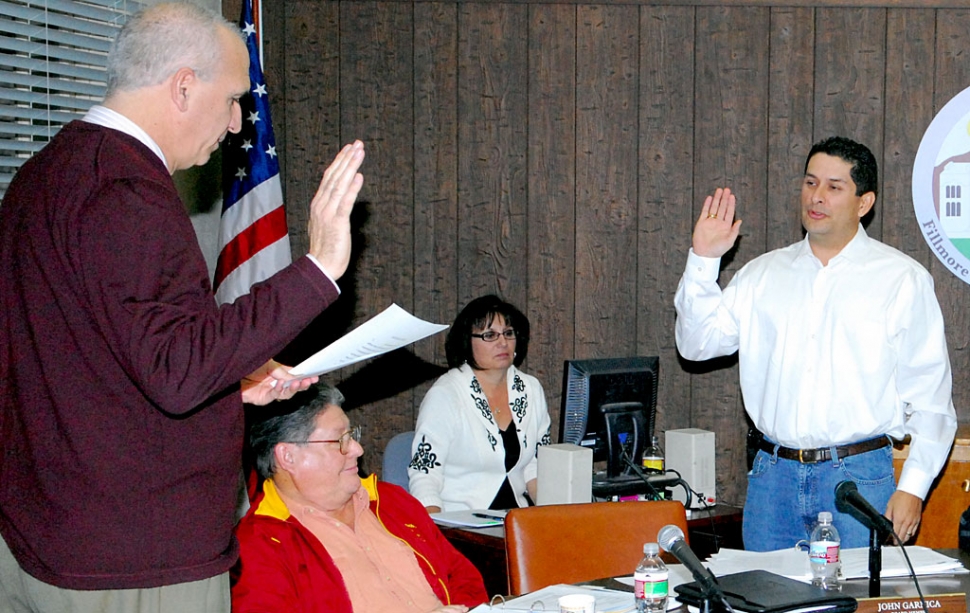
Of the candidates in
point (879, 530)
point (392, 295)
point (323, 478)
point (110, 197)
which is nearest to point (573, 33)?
point (392, 295)

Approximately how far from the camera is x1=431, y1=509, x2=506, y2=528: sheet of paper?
10.6ft

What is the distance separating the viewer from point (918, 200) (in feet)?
13.8

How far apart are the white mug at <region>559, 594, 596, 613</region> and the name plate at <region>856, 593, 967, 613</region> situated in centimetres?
56

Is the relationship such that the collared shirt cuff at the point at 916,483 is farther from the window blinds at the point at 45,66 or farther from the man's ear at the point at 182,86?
the window blinds at the point at 45,66

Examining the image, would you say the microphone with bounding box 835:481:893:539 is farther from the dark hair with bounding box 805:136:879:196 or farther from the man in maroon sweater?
the dark hair with bounding box 805:136:879:196

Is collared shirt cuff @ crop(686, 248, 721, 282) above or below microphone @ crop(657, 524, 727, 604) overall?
above

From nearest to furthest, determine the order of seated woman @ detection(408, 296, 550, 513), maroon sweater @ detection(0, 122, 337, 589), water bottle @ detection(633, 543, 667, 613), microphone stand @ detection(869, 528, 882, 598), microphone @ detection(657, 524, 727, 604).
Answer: maroon sweater @ detection(0, 122, 337, 589)
microphone @ detection(657, 524, 727, 604)
water bottle @ detection(633, 543, 667, 613)
microphone stand @ detection(869, 528, 882, 598)
seated woman @ detection(408, 296, 550, 513)

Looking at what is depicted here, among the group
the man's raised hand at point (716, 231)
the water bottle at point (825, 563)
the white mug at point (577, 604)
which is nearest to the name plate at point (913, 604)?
the water bottle at point (825, 563)

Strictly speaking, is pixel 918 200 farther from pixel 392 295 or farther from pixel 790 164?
pixel 392 295

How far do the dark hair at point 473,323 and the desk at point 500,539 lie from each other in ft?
3.06

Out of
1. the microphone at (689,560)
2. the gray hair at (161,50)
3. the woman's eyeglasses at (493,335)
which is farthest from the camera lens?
the woman's eyeglasses at (493,335)

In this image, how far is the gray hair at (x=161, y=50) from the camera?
1.60 metres

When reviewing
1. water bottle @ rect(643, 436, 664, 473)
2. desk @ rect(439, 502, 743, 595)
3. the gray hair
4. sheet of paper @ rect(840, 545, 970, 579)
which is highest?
the gray hair

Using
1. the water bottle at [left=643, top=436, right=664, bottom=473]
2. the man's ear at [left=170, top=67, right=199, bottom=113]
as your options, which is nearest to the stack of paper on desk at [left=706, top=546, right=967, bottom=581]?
the water bottle at [left=643, top=436, right=664, bottom=473]
